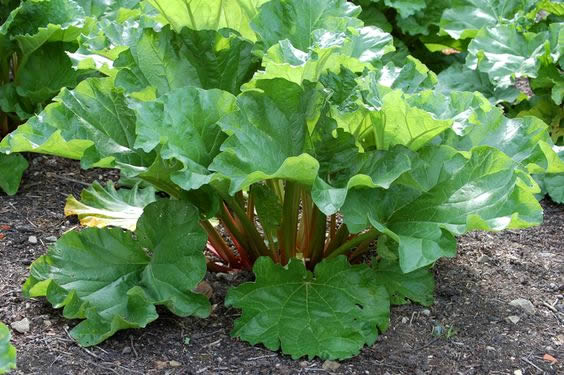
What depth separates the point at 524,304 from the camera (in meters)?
3.35

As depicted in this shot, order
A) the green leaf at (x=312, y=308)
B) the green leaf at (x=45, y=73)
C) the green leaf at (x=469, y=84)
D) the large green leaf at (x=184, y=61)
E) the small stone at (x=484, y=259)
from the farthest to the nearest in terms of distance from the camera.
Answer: the green leaf at (x=469, y=84)
the green leaf at (x=45, y=73)
the small stone at (x=484, y=259)
the large green leaf at (x=184, y=61)
the green leaf at (x=312, y=308)

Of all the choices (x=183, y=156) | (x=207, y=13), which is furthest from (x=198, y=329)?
(x=207, y=13)

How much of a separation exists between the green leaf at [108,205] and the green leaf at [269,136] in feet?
2.93

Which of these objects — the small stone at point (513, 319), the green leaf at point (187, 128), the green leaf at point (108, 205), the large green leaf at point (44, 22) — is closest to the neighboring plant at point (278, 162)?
the green leaf at point (187, 128)

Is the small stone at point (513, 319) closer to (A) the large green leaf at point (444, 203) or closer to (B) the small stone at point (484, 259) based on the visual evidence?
(B) the small stone at point (484, 259)

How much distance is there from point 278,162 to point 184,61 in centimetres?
65

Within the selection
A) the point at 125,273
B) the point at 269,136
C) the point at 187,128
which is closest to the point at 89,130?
the point at 187,128

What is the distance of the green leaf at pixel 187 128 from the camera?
2729 mm

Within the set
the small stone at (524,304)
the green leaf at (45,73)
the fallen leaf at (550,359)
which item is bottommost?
the small stone at (524,304)

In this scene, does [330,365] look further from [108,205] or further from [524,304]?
[108,205]

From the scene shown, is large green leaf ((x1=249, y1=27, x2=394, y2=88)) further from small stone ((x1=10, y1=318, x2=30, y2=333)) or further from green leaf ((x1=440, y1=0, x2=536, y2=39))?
green leaf ((x1=440, y1=0, x2=536, y2=39))

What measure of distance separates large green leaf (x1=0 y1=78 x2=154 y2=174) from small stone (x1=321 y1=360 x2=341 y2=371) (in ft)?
2.96

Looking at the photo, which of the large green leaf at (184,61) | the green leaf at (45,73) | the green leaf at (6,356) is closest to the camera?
the green leaf at (6,356)

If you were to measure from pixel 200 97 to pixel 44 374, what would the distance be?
3.41ft
